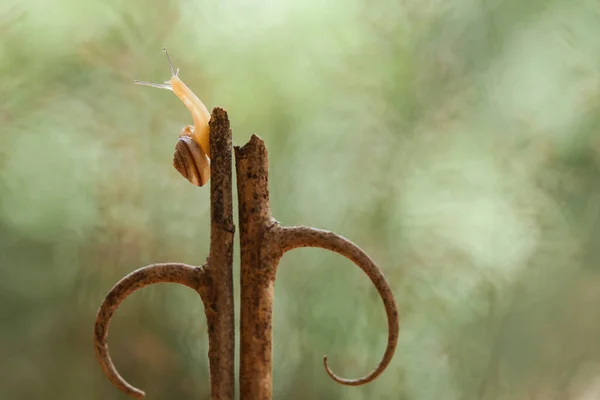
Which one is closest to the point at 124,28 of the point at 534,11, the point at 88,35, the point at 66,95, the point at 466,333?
the point at 88,35

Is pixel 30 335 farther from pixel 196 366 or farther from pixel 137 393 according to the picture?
pixel 137 393

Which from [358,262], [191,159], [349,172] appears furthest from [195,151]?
[349,172]

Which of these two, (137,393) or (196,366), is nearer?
(137,393)

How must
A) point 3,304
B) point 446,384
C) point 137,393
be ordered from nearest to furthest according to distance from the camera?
point 137,393 < point 3,304 < point 446,384

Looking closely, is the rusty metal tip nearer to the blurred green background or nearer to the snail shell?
the snail shell

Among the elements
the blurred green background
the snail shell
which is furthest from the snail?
the blurred green background
